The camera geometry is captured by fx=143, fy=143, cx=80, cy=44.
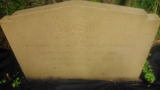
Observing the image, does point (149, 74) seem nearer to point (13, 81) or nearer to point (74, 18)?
point (74, 18)

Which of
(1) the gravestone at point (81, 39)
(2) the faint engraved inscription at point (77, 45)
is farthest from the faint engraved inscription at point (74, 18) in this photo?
(2) the faint engraved inscription at point (77, 45)

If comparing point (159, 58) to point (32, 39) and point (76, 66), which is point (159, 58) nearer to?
point (76, 66)

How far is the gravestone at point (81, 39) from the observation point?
1.61 m

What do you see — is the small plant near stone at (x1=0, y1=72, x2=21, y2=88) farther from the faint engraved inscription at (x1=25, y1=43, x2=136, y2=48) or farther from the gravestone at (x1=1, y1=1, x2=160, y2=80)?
the faint engraved inscription at (x1=25, y1=43, x2=136, y2=48)

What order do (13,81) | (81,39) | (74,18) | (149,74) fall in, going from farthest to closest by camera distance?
(13,81), (149,74), (81,39), (74,18)

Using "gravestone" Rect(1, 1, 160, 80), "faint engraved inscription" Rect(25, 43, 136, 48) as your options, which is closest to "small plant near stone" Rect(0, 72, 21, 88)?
"gravestone" Rect(1, 1, 160, 80)

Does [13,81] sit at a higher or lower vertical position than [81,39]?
lower

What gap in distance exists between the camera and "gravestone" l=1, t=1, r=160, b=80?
5.28ft

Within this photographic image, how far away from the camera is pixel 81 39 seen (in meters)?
1.85

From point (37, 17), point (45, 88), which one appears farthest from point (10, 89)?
point (37, 17)

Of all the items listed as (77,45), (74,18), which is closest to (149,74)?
(77,45)

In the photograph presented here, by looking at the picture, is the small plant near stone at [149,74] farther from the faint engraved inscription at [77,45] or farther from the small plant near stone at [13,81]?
the small plant near stone at [13,81]

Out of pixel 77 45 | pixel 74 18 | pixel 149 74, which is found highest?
pixel 74 18

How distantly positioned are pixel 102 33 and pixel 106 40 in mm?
127
